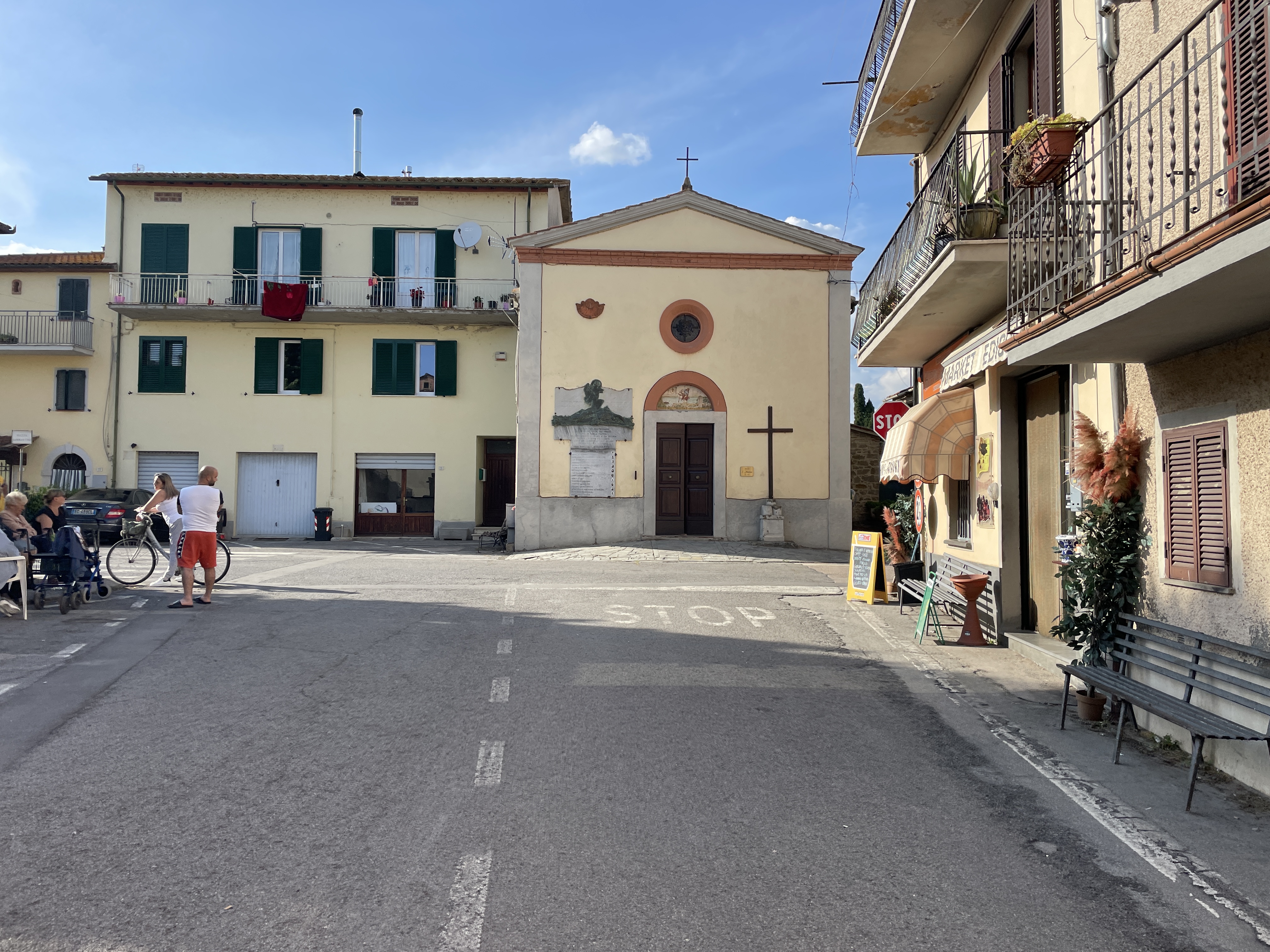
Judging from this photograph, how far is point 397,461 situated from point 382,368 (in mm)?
2659

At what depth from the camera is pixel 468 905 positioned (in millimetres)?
3402

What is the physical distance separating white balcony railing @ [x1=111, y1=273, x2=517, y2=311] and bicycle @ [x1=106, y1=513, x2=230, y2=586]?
1440 centimetres

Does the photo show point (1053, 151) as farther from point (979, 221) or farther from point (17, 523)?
point (17, 523)

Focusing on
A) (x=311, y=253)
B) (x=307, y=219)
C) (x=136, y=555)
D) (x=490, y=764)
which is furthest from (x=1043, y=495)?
(x=307, y=219)

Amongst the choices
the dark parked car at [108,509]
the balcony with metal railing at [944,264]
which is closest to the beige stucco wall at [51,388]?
the dark parked car at [108,509]

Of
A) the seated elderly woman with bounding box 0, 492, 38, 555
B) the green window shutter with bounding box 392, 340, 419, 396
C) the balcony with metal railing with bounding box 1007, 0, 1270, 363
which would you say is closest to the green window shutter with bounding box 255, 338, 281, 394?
the green window shutter with bounding box 392, 340, 419, 396

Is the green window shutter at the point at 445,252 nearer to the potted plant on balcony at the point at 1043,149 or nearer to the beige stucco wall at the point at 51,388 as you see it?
the beige stucco wall at the point at 51,388

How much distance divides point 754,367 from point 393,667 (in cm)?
1648

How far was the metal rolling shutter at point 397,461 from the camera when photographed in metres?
26.9

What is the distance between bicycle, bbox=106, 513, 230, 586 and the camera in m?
12.9

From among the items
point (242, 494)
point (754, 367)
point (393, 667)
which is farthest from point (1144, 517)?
point (242, 494)

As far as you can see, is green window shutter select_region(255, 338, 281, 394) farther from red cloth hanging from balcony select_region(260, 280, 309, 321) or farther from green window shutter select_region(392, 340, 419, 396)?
green window shutter select_region(392, 340, 419, 396)

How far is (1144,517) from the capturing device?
268 inches

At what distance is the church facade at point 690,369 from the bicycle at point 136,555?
10107mm
